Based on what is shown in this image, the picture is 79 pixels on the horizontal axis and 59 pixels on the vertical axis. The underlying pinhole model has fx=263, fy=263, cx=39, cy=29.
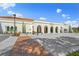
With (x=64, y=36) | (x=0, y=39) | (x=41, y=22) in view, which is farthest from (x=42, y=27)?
(x=0, y=39)

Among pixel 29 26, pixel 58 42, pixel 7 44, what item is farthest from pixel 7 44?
pixel 58 42

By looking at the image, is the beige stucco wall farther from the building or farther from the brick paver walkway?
the brick paver walkway

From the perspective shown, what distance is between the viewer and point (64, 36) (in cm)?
403

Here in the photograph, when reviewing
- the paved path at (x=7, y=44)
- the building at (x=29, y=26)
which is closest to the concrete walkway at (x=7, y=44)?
the paved path at (x=7, y=44)

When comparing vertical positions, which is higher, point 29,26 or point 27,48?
point 29,26

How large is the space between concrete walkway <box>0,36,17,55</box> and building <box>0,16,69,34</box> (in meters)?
0.12

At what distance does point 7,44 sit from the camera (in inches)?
156

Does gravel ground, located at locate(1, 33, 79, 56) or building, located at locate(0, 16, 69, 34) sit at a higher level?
building, located at locate(0, 16, 69, 34)

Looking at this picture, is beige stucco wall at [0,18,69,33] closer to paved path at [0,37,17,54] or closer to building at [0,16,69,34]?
building at [0,16,69,34]

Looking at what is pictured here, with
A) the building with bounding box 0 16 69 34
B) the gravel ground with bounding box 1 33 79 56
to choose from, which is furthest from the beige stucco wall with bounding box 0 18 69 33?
the gravel ground with bounding box 1 33 79 56

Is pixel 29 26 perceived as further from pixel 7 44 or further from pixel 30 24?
pixel 7 44

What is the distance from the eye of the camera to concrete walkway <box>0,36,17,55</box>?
3936 millimetres

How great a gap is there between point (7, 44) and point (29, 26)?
0.43 metres

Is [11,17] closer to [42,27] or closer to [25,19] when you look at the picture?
[25,19]
